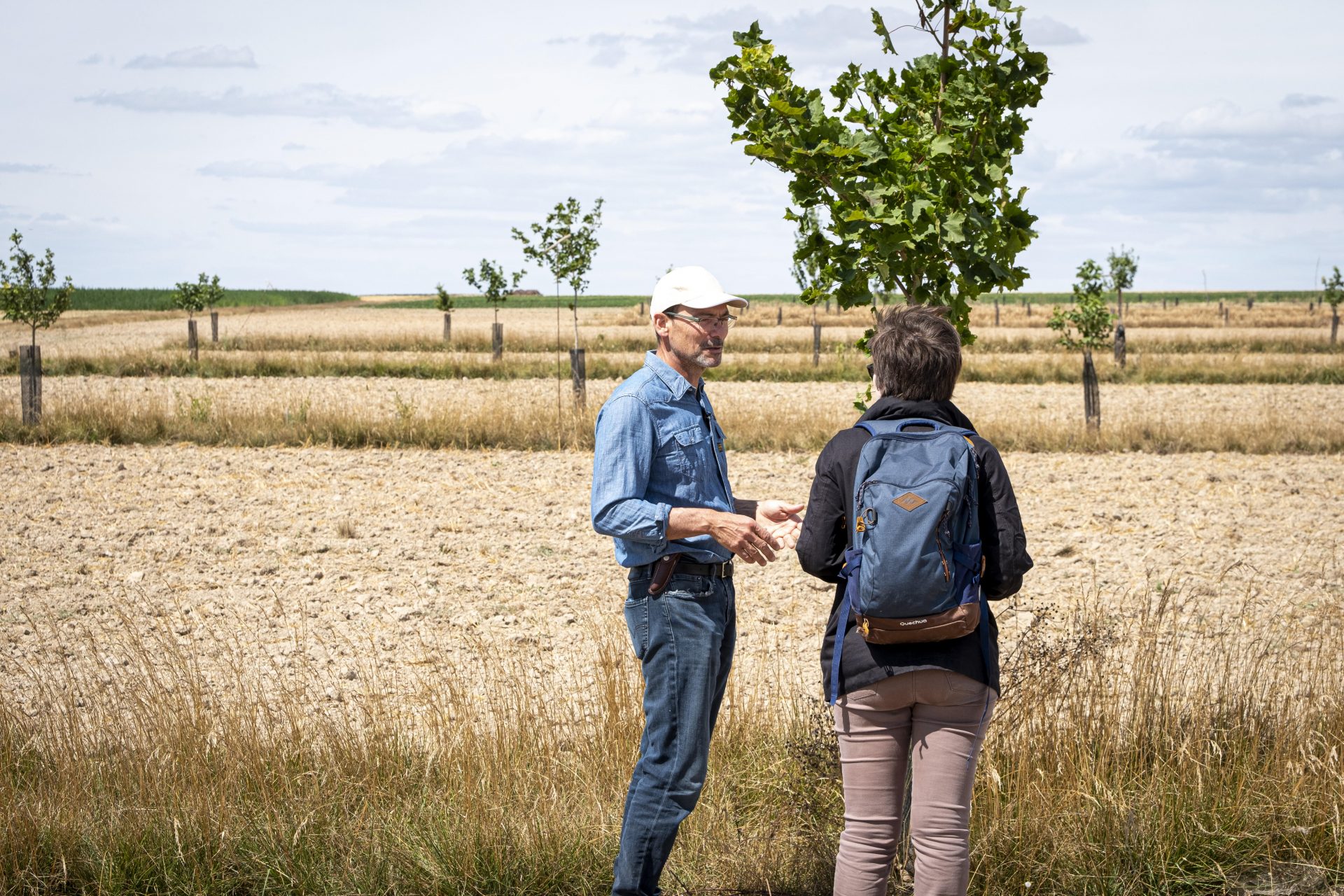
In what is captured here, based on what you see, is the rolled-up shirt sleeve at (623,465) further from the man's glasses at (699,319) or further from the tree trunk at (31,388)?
the tree trunk at (31,388)

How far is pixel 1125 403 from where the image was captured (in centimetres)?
2225

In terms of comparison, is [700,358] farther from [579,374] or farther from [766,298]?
[766,298]

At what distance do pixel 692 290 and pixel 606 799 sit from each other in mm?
2136

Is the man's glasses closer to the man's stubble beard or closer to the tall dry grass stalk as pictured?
the man's stubble beard

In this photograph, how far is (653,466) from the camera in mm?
3475

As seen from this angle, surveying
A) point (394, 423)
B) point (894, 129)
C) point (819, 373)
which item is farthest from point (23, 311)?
point (894, 129)

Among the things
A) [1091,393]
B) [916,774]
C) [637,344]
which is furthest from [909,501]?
[637,344]

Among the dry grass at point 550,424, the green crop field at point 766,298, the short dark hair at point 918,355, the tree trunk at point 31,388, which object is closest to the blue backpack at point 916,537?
the short dark hair at point 918,355

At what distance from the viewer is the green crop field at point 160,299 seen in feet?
280

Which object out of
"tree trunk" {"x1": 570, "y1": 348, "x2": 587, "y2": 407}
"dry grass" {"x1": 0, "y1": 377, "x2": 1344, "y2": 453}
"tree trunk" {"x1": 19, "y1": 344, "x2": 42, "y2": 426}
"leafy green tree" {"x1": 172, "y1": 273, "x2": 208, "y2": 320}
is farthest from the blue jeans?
"leafy green tree" {"x1": 172, "y1": 273, "x2": 208, "y2": 320}

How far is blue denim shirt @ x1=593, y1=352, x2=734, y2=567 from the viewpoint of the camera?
129 inches

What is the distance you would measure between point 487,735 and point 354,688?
2.31 metres

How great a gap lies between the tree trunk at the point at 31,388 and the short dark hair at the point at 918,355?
17131 millimetres

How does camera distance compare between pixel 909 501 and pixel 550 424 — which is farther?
pixel 550 424
